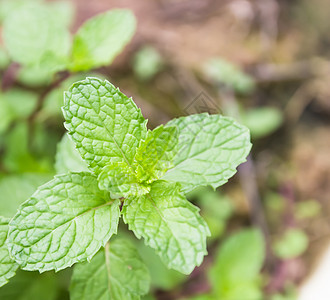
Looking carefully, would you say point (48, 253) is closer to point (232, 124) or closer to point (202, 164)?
point (202, 164)

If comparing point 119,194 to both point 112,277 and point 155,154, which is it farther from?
point 112,277

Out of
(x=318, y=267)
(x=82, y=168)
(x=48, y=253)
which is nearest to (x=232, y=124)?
(x=82, y=168)

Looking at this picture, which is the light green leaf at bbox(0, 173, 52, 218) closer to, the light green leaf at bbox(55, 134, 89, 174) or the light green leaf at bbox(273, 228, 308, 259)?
the light green leaf at bbox(55, 134, 89, 174)

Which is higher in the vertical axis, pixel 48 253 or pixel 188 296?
pixel 48 253

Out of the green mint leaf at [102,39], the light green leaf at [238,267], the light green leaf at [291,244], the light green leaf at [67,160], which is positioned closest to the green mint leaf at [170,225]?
the light green leaf at [67,160]

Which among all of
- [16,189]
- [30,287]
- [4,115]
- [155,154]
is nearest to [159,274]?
[30,287]

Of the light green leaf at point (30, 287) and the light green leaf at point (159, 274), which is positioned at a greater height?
the light green leaf at point (30, 287)

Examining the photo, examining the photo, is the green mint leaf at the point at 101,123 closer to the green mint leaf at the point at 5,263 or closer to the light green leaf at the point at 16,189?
the green mint leaf at the point at 5,263

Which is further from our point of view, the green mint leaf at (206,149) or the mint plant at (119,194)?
the green mint leaf at (206,149)
